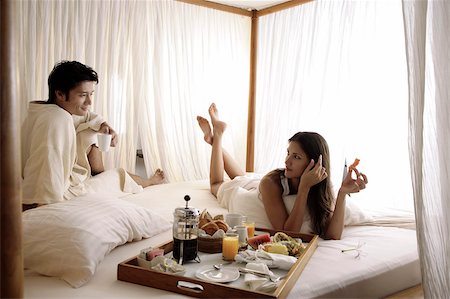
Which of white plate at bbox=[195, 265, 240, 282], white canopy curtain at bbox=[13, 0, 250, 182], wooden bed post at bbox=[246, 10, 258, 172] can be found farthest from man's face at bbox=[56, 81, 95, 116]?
wooden bed post at bbox=[246, 10, 258, 172]

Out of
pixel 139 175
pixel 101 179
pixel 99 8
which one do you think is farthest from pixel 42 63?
pixel 139 175

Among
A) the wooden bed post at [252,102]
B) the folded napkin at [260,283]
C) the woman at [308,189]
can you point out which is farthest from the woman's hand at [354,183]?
the wooden bed post at [252,102]

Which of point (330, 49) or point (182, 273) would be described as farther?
point (330, 49)

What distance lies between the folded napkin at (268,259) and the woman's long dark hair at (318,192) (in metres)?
0.56

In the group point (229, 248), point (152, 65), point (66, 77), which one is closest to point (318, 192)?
point (229, 248)

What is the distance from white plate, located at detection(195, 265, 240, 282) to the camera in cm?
137

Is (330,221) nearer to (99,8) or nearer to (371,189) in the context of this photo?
(371,189)

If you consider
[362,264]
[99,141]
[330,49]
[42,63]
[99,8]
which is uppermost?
[99,8]

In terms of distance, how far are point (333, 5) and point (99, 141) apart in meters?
2.03

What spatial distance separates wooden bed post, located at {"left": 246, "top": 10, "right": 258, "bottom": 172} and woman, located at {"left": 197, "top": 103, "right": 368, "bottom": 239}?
183 centimetres

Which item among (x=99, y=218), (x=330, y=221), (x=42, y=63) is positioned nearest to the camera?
(x=99, y=218)

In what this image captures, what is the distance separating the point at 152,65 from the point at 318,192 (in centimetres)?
180

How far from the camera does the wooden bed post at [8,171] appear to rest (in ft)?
2.88

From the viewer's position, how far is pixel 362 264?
167 centimetres
